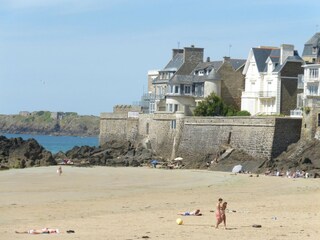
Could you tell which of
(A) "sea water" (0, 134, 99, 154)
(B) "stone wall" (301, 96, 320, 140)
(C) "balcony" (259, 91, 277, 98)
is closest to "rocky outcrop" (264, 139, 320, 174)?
(B) "stone wall" (301, 96, 320, 140)

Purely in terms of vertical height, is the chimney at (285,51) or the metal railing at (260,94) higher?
the chimney at (285,51)

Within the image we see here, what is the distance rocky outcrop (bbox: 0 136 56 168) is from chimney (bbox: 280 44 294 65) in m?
17.8

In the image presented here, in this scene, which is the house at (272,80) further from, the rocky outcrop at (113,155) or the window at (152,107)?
the window at (152,107)

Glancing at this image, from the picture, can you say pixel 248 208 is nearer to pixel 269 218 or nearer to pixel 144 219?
pixel 269 218

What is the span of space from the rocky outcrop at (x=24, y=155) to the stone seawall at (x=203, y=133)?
8.93 meters

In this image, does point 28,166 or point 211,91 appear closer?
point 28,166

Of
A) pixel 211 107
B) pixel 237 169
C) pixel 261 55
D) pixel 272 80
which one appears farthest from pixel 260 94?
pixel 237 169

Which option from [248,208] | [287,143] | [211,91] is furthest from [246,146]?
[248,208]

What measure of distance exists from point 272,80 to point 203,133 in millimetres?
7151

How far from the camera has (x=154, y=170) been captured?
5350 cm

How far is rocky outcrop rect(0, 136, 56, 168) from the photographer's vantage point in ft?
185

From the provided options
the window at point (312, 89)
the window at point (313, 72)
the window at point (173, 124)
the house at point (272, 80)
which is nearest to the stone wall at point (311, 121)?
the window at point (312, 89)

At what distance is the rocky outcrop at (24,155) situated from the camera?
185ft

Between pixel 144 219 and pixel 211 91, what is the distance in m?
39.9
